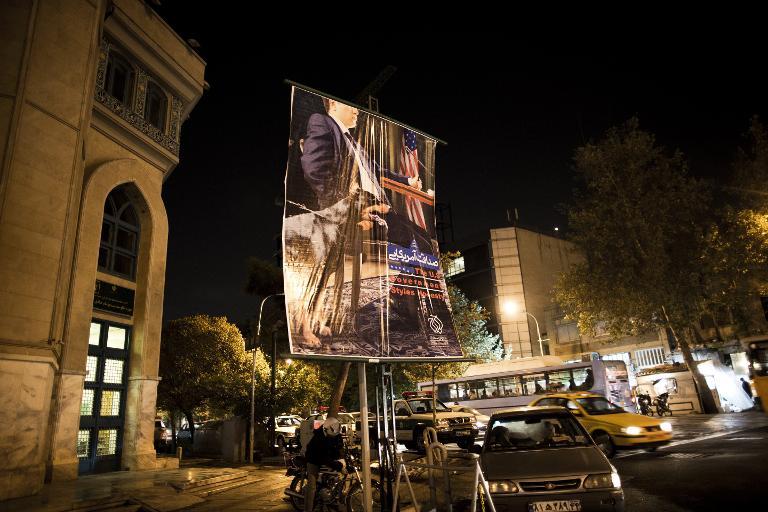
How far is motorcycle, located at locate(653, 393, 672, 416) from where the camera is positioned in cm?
2691

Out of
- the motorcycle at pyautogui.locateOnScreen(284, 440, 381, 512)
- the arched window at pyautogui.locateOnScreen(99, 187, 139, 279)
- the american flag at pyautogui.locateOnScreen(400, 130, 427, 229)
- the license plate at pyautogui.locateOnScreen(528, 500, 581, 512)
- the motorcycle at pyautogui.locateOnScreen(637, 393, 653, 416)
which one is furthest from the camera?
the motorcycle at pyautogui.locateOnScreen(637, 393, 653, 416)

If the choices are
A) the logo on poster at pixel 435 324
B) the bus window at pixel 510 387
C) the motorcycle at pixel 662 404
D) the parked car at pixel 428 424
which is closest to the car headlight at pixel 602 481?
the logo on poster at pixel 435 324

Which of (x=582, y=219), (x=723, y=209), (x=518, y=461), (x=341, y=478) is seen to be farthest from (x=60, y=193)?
(x=723, y=209)

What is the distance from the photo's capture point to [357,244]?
7.93 m

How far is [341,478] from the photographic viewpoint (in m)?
8.75

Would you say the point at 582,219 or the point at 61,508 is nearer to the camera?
the point at 61,508

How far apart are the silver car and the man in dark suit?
310cm

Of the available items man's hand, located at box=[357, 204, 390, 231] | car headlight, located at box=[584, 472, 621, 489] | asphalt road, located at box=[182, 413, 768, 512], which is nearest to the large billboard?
man's hand, located at box=[357, 204, 390, 231]

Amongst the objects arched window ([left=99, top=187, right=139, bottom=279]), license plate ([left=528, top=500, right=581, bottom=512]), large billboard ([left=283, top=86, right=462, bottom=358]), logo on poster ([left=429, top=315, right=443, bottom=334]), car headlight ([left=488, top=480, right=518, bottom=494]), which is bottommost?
license plate ([left=528, top=500, right=581, bottom=512])

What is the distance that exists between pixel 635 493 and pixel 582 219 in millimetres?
21748

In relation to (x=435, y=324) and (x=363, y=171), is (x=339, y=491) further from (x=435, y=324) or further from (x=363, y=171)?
(x=363, y=171)

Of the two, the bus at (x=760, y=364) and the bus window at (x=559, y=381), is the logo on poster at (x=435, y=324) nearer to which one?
the bus window at (x=559, y=381)

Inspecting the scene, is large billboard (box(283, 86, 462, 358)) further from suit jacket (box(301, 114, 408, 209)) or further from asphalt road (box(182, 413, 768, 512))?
asphalt road (box(182, 413, 768, 512))

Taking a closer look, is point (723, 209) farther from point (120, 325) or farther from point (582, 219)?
point (120, 325)
